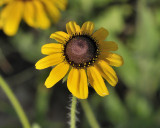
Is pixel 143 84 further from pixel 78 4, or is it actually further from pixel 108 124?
pixel 78 4

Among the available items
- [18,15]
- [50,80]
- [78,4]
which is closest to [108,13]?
[78,4]

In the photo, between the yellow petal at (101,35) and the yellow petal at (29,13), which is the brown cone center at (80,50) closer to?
the yellow petal at (101,35)

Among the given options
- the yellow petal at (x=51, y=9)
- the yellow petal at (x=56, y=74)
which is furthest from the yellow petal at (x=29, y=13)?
the yellow petal at (x=56, y=74)

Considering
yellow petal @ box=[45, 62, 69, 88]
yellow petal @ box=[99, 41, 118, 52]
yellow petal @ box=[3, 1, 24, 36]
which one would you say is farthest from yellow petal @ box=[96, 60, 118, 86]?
yellow petal @ box=[3, 1, 24, 36]

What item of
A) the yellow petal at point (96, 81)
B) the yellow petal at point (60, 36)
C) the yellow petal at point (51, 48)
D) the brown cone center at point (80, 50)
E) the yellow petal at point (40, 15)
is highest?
the yellow petal at point (40, 15)

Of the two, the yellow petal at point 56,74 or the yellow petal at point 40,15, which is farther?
the yellow petal at point 40,15

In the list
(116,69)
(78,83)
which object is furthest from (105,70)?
(116,69)
